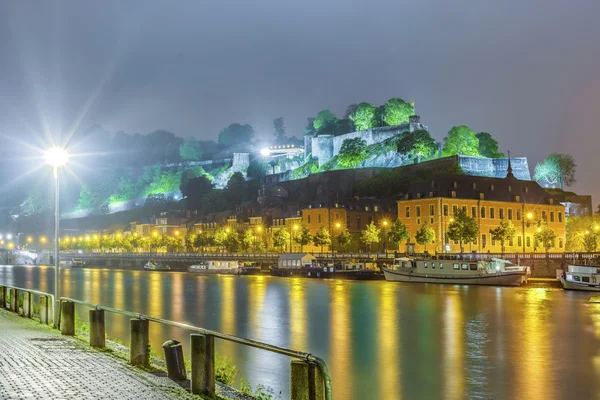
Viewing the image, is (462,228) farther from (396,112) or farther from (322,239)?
(396,112)

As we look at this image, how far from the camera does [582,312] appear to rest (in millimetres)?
42000

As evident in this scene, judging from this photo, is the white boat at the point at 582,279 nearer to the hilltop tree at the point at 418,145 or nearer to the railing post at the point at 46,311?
the railing post at the point at 46,311

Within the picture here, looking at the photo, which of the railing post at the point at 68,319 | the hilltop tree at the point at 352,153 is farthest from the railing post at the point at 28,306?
the hilltop tree at the point at 352,153

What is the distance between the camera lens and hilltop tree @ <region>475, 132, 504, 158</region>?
11944 centimetres

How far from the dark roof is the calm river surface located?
19.2 metres

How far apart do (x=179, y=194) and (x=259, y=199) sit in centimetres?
6323

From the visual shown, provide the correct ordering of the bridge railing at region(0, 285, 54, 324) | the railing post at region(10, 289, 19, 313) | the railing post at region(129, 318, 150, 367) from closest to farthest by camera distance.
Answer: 1. the railing post at region(129, 318, 150, 367)
2. the bridge railing at region(0, 285, 54, 324)
3. the railing post at region(10, 289, 19, 313)

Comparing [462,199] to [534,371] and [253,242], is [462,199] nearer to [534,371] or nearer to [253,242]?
[253,242]

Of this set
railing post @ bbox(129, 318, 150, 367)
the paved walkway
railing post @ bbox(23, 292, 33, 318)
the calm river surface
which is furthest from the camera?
the calm river surface

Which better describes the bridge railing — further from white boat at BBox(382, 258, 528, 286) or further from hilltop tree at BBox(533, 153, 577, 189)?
hilltop tree at BBox(533, 153, 577, 189)

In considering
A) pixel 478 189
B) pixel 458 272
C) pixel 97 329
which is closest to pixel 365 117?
pixel 478 189

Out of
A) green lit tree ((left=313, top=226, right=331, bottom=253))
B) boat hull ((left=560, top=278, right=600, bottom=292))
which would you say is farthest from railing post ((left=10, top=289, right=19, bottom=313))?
green lit tree ((left=313, top=226, right=331, bottom=253))

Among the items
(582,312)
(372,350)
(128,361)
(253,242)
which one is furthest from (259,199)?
(128,361)

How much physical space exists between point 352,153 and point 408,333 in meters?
90.9
